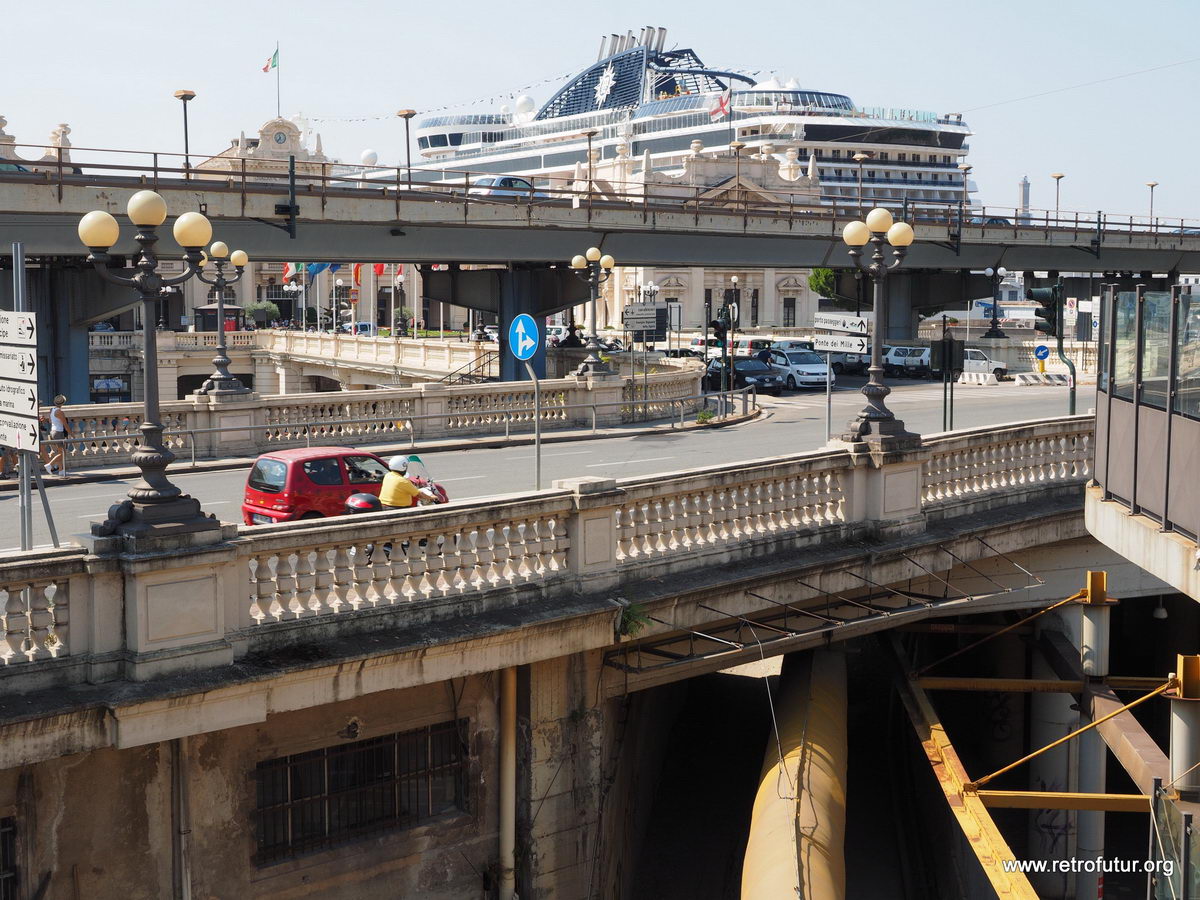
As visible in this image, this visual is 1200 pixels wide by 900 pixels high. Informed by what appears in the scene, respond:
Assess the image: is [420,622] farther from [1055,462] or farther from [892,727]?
[892,727]

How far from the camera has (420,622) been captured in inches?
461

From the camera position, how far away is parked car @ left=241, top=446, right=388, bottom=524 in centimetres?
1700

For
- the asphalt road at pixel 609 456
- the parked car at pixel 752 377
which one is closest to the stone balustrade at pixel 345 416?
the asphalt road at pixel 609 456

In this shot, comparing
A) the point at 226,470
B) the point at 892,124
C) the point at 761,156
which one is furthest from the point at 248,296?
the point at 226,470

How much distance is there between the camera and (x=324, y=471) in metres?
17.3

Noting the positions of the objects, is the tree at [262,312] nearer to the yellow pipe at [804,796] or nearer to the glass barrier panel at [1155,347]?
the yellow pipe at [804,796]

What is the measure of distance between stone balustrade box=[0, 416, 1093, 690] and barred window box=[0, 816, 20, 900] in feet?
3.73

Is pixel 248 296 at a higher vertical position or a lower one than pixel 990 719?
higher

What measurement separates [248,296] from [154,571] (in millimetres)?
128907

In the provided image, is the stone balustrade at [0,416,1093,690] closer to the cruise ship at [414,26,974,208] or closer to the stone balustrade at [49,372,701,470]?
the stone balustrade at [49,372,701,470]

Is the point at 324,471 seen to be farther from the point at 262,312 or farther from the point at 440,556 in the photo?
the point at 262,312

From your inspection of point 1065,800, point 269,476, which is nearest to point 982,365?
point 269,476

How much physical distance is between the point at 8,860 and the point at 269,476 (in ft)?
25.6

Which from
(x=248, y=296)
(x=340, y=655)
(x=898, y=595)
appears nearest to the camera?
(x=340, y=655)
